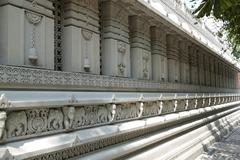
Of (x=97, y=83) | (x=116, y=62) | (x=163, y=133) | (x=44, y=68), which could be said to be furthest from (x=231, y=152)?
(x=44, y=68)

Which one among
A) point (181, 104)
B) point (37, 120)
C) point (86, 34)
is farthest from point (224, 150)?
point (37, 120)

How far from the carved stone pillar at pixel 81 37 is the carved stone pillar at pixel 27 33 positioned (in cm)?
68

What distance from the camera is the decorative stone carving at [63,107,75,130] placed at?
491 centimetres

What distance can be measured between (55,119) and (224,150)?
32.3 ft

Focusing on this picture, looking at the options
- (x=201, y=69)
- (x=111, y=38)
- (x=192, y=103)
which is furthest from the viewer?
(x=201, y=69)

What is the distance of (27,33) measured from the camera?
19.4 feet

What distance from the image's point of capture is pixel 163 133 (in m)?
9.56

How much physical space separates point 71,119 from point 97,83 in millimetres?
2630

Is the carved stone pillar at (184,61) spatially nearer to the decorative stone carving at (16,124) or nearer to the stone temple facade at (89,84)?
the stone temple facade at (89,84)

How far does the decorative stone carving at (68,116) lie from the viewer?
16.1ft

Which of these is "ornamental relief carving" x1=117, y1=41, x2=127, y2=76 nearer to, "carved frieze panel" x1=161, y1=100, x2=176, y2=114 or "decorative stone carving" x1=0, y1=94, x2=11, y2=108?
"carved frieze panel" x1=161, y1=100, x2=176, y2=114

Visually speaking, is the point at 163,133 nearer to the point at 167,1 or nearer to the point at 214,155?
the point at 214,155

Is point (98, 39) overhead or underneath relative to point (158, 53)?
underneath

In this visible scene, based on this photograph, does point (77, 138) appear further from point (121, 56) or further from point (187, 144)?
point (187, 144)
